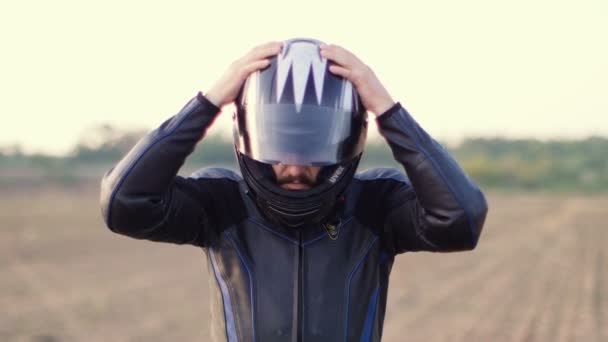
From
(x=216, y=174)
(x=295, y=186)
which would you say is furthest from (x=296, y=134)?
(x=216, y=174)

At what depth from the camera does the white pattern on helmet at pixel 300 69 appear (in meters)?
2.46

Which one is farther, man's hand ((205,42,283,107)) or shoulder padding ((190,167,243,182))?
shoulder padding ((190,167,243,182))

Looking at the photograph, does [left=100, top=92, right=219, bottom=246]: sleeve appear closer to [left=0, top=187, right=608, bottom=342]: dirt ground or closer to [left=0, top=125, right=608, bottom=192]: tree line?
[left=0, top=187, right=608, bottom=342]: dirt ground

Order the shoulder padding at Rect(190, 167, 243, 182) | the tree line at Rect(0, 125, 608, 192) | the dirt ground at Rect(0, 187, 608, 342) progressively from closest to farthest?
the shoulder padding at Rect(190, 167, 243, 182), the dirt ground at Rect(0, 187, 608, 342), the tree line at Rect(0, 125, 608, 192)

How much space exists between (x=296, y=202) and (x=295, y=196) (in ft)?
0.07

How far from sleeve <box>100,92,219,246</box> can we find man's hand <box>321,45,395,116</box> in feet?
1.40

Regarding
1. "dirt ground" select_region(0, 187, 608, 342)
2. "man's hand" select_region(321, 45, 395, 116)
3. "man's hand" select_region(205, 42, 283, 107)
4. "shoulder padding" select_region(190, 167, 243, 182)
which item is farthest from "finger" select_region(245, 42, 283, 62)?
"dirt ground" select_region(0, 187, 608, 342)

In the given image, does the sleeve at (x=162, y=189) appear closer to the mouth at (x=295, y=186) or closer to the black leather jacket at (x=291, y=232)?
the black leather jacket at (x=291, y=232)

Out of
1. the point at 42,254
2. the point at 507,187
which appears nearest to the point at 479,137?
the point at 507,187

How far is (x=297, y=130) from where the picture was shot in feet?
8.07

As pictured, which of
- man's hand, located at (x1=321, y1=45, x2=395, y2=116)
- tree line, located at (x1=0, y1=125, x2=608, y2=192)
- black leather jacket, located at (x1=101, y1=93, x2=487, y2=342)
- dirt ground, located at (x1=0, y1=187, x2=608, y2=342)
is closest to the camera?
black leather jacket, located at (x1=101, y1=93, x2=487, y2=342)

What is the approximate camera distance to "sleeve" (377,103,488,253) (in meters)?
2.43

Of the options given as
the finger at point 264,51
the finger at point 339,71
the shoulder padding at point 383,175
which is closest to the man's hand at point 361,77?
the finger at point 339,71

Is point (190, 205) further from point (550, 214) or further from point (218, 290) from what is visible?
point (550, 214)
